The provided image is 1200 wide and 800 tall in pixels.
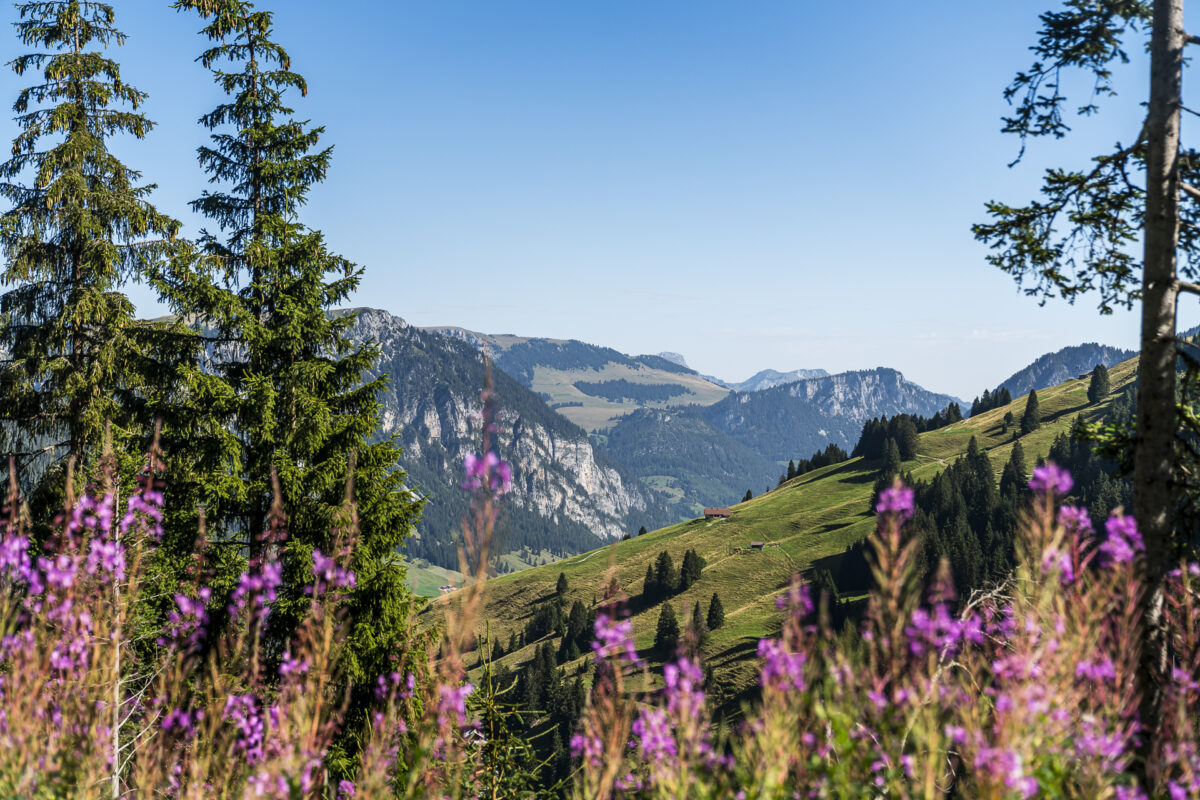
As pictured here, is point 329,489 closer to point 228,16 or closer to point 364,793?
point 228,16

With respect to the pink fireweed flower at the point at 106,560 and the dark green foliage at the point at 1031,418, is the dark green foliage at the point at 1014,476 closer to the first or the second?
the dark green foliage at the point at 1031,418

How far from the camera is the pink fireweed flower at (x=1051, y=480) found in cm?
362

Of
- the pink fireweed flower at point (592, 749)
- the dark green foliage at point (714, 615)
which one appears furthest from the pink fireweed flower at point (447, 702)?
the dark green foliage at point (714, 615)

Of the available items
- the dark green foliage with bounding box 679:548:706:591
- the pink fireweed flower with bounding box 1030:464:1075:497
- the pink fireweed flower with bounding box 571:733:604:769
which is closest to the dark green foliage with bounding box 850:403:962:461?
the dark green foliage with bounding box 679:548:706:591

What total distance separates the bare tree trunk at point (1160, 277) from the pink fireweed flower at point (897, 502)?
5.70 metres

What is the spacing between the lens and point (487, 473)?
294cm

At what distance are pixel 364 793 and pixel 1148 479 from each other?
7.89 metres

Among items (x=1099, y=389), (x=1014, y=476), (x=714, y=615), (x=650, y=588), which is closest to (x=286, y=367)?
(x=714, y=615)

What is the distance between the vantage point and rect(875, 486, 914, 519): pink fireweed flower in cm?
308

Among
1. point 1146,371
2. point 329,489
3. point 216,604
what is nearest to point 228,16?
point 329,489

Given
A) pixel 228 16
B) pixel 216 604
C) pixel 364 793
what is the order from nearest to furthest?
1. pixel 364 793
2. pixel 216 604
3. pixel 228 16

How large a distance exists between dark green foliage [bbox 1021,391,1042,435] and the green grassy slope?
2580 millimetres

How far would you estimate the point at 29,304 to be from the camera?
17.0 meters

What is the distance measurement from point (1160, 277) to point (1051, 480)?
562 cm
